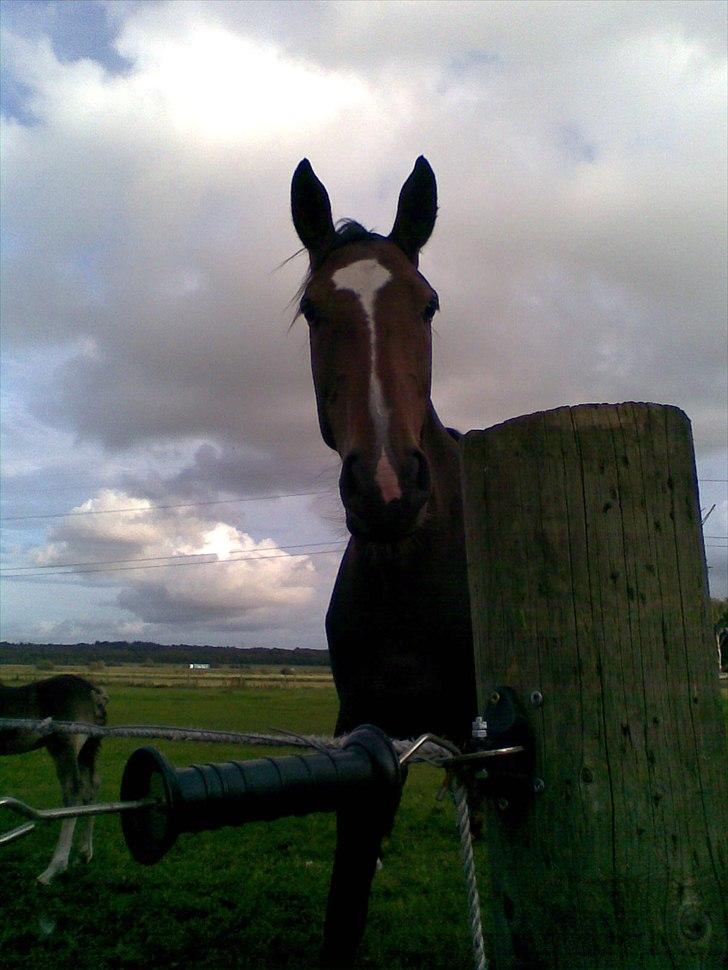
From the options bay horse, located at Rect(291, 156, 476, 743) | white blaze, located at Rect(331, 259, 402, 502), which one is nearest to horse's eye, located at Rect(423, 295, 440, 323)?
bay horse, located at Rect(291, 156, 476, 743)

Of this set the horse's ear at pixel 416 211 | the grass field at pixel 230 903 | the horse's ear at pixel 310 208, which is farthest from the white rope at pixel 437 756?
the horse's ear at pixel 416 211

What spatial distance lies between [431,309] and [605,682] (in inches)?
91.0

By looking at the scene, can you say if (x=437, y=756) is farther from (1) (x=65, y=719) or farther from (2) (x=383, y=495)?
(1) (x=65, y=719)

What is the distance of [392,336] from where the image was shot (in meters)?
2.82

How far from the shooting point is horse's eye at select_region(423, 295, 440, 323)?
322cm

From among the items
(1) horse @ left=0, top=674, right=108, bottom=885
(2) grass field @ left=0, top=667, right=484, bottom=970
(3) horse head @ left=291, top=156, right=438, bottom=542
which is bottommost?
(2) grass field @ left=0, top=667, right=484, bottom=970

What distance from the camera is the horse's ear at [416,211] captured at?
3693 mm

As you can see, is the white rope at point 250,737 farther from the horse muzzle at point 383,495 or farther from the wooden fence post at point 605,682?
the horse muzzle at point 383,495

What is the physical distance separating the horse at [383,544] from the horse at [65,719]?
12.4 ft

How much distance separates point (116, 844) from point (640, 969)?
619 centimetres

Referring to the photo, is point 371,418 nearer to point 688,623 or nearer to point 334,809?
point 688,623

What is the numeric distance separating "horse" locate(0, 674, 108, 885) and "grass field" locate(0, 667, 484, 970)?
56 centimetres

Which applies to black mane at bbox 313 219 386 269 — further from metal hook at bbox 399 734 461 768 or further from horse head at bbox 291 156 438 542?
metal hook at bbox 399 734 461 768

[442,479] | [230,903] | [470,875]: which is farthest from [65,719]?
[470,875]
